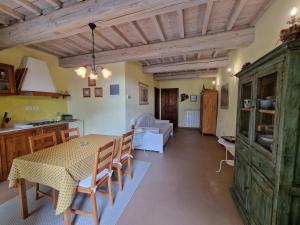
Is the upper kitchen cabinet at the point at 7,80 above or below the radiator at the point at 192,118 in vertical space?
above

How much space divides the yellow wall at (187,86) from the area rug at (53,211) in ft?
18.6

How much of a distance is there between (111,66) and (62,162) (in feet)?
10.6

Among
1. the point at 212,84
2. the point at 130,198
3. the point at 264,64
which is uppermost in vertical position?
the point at 212,84

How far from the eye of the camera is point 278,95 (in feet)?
3.71

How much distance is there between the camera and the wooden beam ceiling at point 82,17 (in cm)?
163

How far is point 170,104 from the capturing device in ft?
25.6

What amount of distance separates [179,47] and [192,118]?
4.93 meters

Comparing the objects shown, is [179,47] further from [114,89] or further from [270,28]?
[114,89]

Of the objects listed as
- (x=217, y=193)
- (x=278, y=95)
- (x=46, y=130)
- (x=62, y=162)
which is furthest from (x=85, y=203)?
(x=278, y=95)

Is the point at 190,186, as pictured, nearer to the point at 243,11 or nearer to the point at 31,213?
the point at 31,213

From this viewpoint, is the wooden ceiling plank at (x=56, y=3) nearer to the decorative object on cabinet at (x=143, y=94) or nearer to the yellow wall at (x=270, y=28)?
the yellow wall at (x=270, y=28)

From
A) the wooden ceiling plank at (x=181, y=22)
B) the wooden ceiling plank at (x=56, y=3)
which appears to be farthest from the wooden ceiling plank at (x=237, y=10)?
the wooden ceiling plank at (x=56, y=3)

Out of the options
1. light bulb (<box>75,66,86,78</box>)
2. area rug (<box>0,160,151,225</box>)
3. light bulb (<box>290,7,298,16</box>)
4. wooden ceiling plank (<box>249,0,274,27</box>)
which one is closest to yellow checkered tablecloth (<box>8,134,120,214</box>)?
area rug (<box>0,160,151,225</box>)

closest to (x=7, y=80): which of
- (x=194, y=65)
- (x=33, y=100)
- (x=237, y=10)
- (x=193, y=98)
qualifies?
(x=33, y=100)
